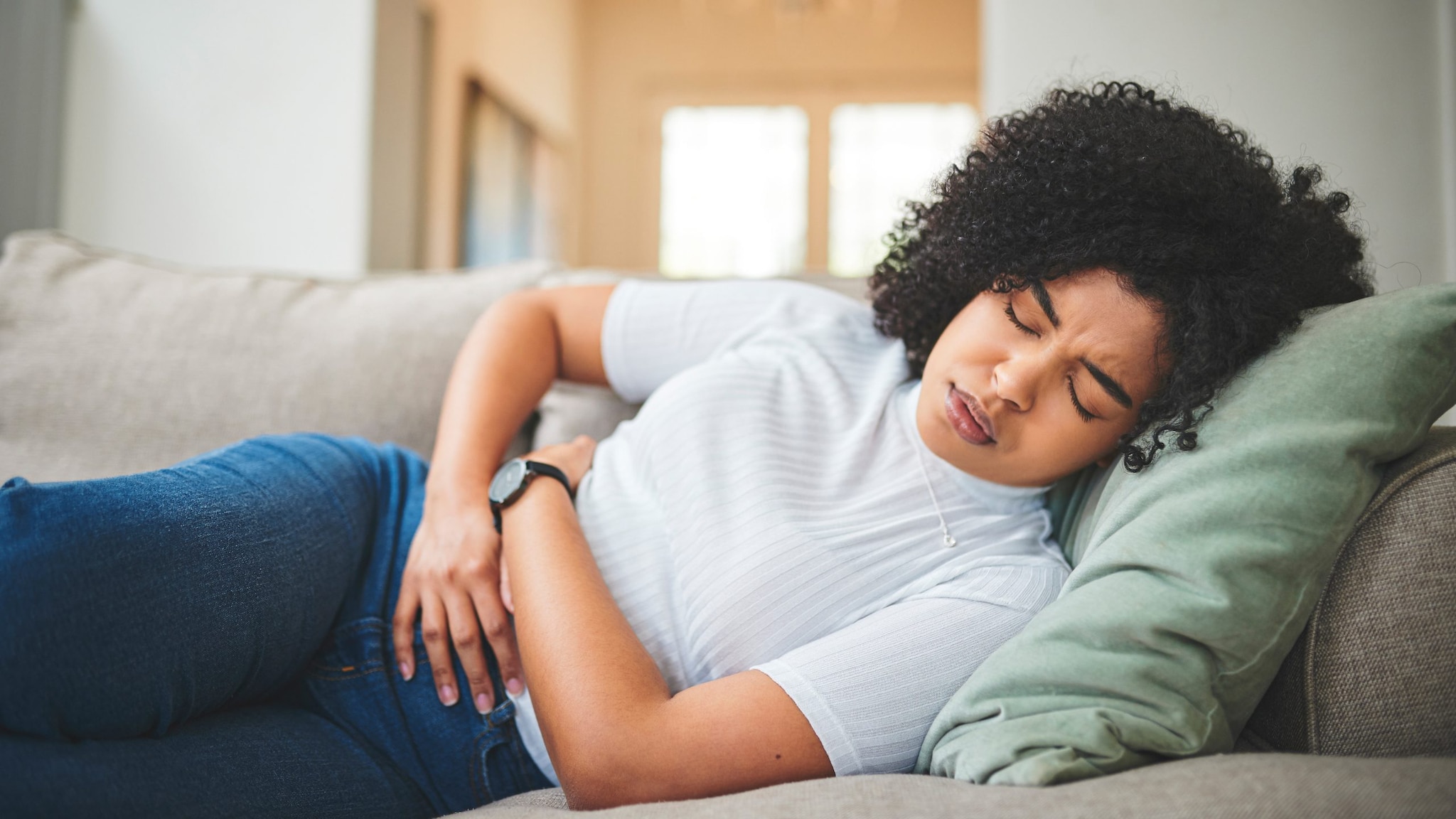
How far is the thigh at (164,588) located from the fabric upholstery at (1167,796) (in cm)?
41

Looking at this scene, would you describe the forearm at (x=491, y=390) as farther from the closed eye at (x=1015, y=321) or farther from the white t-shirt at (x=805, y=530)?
the closed eye at (x=1015, y=321)

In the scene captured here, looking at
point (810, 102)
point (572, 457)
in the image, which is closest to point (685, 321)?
point (572, 457)

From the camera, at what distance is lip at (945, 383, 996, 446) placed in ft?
3.28

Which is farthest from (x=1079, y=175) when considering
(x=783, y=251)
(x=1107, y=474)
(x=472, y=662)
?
(x=783, y=251)

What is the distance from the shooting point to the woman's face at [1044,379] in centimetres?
95

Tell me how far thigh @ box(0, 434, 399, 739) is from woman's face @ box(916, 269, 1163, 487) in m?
0.72

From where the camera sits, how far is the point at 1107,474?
100 centimetres

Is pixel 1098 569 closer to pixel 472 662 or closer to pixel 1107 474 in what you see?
pixel 1107 474

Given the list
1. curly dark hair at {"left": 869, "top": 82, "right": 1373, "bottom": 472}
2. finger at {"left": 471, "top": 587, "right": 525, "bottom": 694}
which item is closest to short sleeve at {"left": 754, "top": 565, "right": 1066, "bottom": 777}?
curly dark hair at {"left": 869, "top": 82, "right": 1373, "bottom": 472}

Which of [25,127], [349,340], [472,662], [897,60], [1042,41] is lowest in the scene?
[472,662]

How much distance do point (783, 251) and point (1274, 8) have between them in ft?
14.9

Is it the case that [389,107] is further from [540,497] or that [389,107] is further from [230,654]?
[230,654]

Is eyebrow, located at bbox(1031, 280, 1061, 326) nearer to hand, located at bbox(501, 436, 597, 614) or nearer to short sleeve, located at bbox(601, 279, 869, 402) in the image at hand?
short sleeve, located at bbox(601, 279, 869, 402)

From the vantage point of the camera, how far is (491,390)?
4.14 ft
